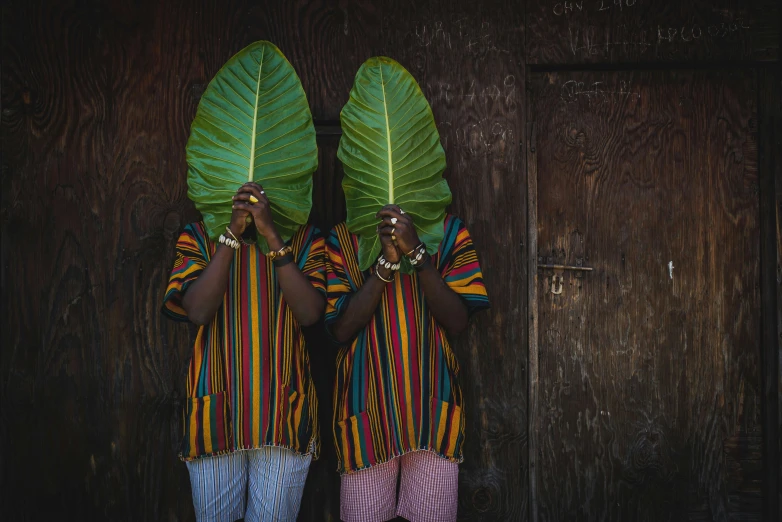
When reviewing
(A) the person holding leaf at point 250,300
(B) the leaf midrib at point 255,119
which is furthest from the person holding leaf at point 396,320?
(B) the leaf midrib at point 255,119

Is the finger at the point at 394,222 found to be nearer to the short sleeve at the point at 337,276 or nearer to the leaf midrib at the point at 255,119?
the short sleeve at the point at 337,276

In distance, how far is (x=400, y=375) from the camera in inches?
103

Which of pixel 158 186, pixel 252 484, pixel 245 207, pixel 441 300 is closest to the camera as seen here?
pixel 245 207

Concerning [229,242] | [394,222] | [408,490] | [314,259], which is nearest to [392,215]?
[394,222]

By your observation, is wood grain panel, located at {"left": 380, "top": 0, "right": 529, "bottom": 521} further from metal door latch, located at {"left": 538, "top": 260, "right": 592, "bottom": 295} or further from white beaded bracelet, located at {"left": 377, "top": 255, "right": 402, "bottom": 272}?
white beaded bracelet, located at {"left": 377, "top": 255, "right": 402, "bottom": 272}

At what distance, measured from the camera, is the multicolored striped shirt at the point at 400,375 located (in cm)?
260

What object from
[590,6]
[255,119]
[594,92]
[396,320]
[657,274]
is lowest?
[396,320]

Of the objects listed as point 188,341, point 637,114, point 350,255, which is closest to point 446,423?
point 350,255

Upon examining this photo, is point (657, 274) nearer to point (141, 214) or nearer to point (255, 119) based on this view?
point (255, 119)

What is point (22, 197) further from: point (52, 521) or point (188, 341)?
point (52, 521)

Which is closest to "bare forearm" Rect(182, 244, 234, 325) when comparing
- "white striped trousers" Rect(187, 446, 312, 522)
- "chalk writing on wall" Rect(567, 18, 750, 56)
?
"white striped trousers" Rect(187, 446, 312, 522)

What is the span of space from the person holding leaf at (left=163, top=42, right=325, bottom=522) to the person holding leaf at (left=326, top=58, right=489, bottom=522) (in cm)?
15

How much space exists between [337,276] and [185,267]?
58 centimetres

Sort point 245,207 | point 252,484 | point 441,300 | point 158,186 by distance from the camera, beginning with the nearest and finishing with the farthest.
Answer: point 245,207
point 441,300
point 252,484
point 158,186
